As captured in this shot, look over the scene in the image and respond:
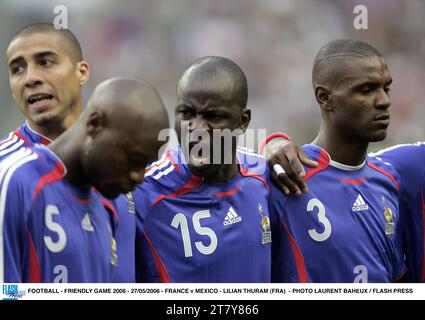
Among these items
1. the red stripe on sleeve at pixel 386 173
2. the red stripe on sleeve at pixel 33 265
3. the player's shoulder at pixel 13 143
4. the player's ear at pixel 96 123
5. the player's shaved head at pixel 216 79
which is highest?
the player's shaved head at pixel 216 79

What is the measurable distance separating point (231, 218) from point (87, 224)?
799 mm

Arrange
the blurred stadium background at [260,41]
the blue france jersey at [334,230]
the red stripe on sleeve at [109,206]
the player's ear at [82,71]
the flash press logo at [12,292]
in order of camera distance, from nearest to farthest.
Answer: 1. the flash press logo at [12,292]
2. the red stripe on sleeve at [109,206]
3. the blue france jersey at [334,230]
4. the player's ear at [82,71]
5. the blurred stadium background at [260,41]

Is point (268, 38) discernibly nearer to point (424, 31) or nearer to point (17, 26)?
point (424, 31)

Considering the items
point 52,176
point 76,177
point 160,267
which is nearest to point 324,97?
point 160,267

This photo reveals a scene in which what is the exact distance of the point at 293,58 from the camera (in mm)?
7695

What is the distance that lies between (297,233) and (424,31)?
5.10 meters

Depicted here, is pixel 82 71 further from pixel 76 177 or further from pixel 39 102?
pixel 76 177

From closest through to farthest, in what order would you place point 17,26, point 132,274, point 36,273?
point 36,273 < point 132,274 < point 17,26

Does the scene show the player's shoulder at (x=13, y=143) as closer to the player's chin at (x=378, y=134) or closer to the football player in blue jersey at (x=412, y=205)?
the football player in blue jersey at (x=412, y=205)

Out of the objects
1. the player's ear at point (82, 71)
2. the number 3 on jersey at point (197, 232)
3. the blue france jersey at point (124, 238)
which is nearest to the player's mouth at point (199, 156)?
the number 3 on jersey at point (197, 232)

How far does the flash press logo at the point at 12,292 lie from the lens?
2.71 metres

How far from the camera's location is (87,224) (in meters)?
2.86

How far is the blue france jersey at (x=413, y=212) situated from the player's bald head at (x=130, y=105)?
166cm

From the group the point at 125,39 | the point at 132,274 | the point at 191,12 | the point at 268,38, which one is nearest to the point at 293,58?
the point at 268,38
